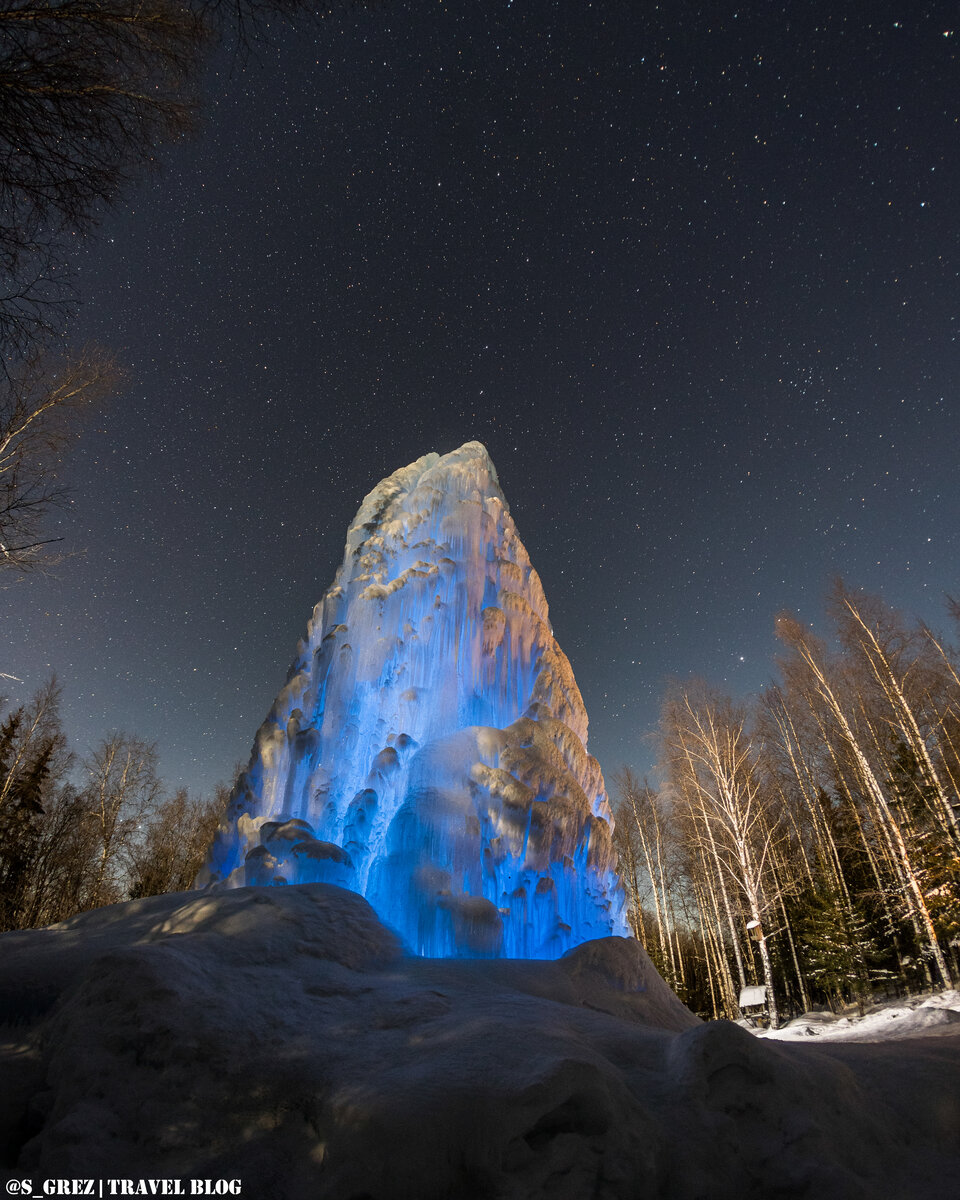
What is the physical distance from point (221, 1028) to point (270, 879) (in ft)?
→ 14.6

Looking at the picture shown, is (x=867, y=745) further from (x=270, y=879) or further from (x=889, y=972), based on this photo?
(x=270, y=879)

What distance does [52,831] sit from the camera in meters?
24.7

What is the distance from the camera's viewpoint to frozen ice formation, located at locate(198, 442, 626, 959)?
7.75m

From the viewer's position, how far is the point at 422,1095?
2.92 m

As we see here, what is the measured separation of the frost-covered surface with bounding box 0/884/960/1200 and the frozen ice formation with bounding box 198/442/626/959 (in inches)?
126

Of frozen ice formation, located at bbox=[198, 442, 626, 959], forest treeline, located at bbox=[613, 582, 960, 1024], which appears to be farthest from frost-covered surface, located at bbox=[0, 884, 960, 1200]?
forest treeline, located at bbox=[613, 582, 960, 1024]

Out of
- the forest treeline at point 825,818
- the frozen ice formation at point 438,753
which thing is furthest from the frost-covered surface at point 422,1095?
the forest treeline at point 825,818

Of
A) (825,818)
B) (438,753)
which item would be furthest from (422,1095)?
(825,818)

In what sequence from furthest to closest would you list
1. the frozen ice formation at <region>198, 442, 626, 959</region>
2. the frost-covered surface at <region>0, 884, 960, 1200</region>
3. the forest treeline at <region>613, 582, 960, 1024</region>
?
the forest treeline at <region>613, 582, 960, 1024</region>
the frozen ice formation at <region>198, 442, 626, 959</region>
the frost-covered surface at <region>0, 884, 960, 1200</region>

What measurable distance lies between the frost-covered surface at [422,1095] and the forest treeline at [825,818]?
12.8 meters

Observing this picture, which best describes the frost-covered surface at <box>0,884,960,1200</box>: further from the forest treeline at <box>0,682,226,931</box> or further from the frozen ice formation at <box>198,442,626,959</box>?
the forest treeline at <box>0,682,226,931</box>

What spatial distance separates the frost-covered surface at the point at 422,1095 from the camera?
2744mm

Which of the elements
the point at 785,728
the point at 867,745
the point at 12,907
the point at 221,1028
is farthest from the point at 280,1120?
the point at 12,907

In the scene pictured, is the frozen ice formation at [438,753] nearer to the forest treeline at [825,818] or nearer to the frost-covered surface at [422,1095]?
the frost-covered surface at [422,1095]
